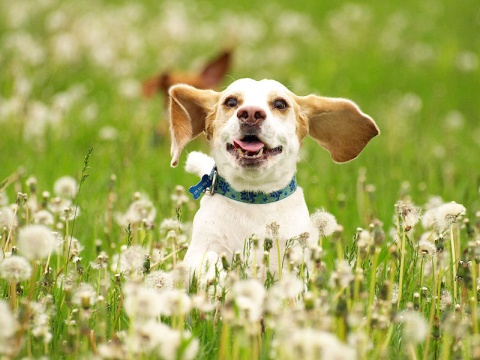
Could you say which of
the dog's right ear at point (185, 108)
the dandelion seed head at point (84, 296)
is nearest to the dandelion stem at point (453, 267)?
the dog's right ear at point (185, 108)

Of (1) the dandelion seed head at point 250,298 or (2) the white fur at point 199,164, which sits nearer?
(1) the dandelion seed head at point 250,298

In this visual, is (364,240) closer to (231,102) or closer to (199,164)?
→ (231,102)

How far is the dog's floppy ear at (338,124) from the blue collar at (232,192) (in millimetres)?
524

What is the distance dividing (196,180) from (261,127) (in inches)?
120

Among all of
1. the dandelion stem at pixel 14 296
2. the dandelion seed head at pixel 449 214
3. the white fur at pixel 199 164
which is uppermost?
the white fur at pixel 199 164

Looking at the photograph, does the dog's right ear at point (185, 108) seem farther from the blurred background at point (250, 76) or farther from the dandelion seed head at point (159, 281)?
the dandelion seed head at point (159, 281)

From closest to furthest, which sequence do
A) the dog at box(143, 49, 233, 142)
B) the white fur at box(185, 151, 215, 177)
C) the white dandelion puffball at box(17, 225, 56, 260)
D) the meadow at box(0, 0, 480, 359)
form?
the meadow at box(0, 0, 480, 359) < the white dandelion puffball at box(17, 225, 56, 260) < the white fur at box(185, 151, 215, 177) < the dog at box(143, 49, 233, 142)

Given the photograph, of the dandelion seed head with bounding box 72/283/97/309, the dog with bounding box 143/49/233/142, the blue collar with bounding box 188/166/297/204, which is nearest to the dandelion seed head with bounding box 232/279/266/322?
the dandelion seed head with bounding box 72/283/97/309

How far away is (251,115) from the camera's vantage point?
426 cm

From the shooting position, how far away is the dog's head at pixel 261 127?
4.33 meters

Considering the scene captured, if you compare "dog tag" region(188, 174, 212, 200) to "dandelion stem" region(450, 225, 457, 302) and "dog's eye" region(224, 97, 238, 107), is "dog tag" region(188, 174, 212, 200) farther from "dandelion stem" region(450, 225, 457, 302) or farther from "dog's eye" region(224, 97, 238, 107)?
"dandelion stem" region(450, 225, 457, 302)

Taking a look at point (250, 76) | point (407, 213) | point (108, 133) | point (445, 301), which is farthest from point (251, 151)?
point (250, 76)

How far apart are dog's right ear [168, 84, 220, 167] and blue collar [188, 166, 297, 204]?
39 centimetres

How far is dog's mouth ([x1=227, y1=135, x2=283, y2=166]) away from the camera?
4.32 m
